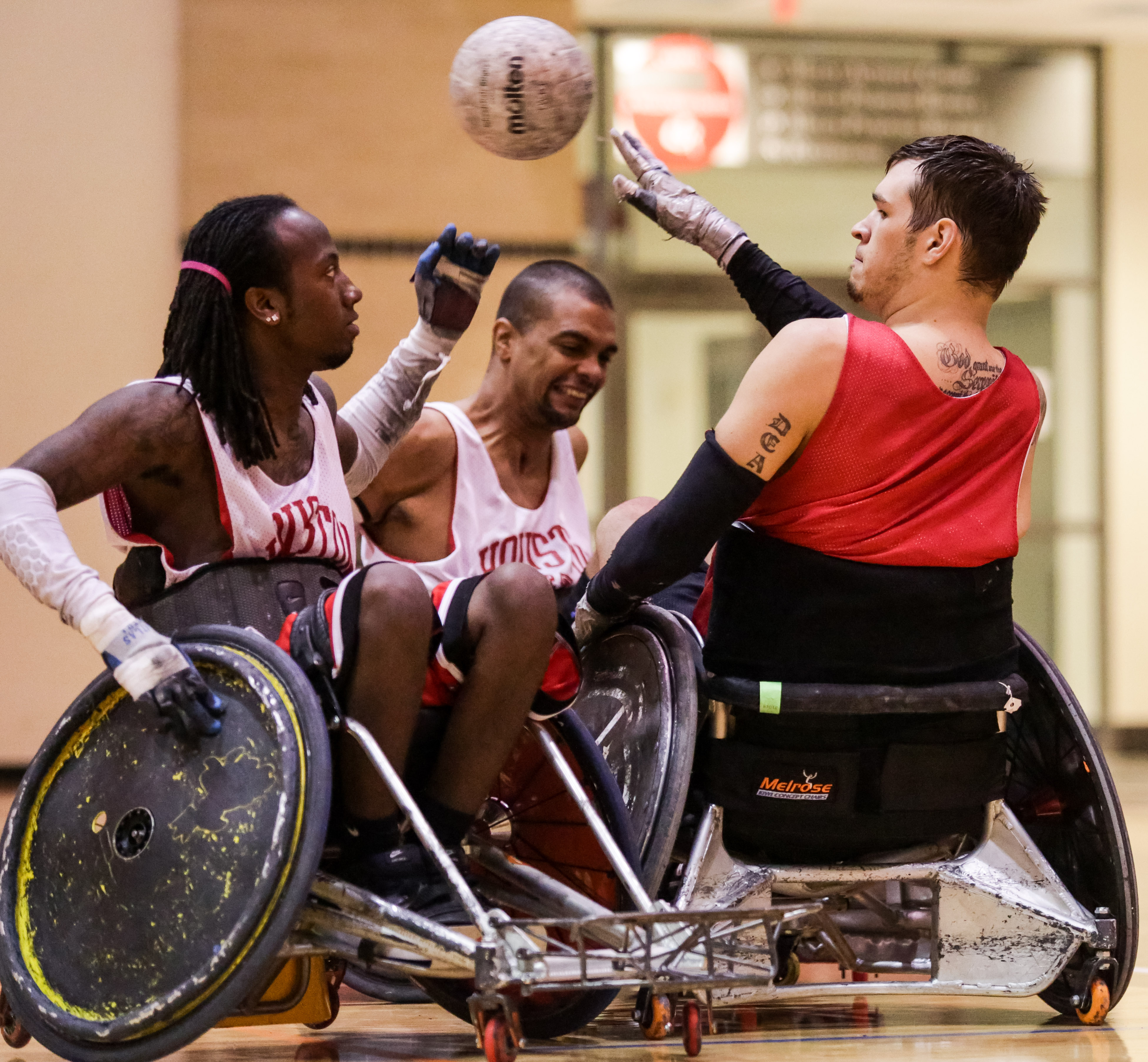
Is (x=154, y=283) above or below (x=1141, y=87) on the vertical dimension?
below

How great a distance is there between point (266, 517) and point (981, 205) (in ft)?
4.35

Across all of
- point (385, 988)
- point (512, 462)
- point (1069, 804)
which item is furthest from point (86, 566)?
point (1069, 804)

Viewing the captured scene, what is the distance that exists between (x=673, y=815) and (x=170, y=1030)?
0.91 m

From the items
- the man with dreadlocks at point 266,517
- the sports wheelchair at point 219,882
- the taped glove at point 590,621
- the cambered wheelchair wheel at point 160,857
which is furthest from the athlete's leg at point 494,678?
the taped glove at point 590,621

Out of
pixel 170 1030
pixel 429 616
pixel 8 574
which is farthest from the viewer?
pixel 8 574

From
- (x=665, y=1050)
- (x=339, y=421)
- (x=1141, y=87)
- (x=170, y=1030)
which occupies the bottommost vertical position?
(x=665, y=1050)

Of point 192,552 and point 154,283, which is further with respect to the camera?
point 154,283

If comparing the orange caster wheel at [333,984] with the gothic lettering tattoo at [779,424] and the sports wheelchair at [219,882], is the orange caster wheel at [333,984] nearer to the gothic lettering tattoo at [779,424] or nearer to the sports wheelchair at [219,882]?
the sports wheelchair at [219,882]

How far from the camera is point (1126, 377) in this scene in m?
8.47

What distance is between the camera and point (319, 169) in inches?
276

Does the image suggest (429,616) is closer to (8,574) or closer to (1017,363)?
(1017,363)

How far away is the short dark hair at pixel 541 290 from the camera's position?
393cm

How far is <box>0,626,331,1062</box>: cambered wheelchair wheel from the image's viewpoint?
2146mm

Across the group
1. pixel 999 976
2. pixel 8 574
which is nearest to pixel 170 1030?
pixel 999 976
